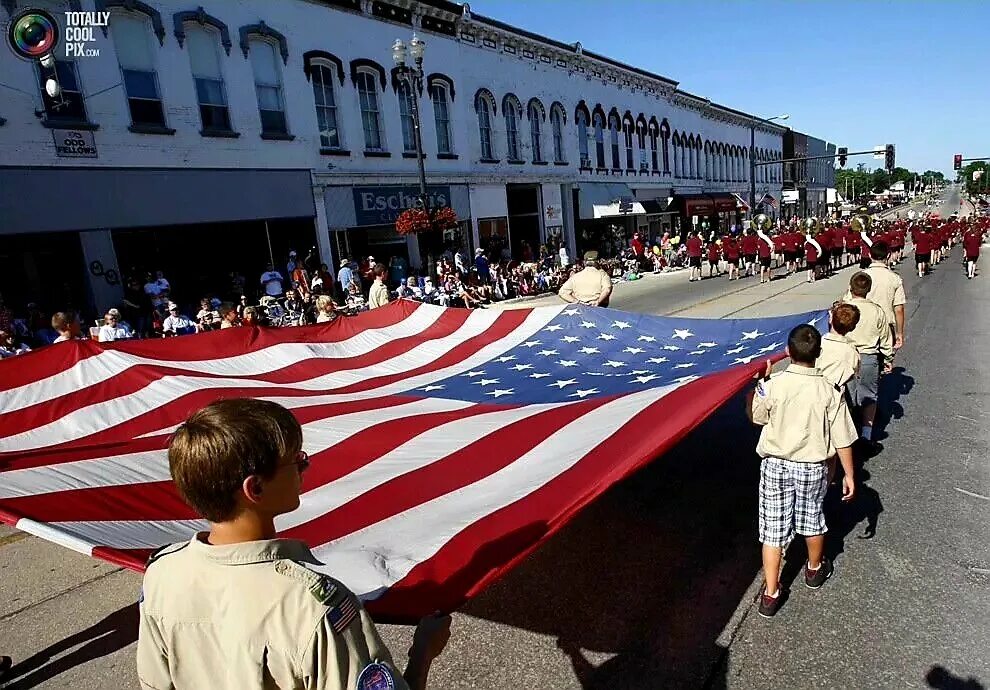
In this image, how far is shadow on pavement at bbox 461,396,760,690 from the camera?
3.31m

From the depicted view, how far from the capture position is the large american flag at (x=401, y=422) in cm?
276

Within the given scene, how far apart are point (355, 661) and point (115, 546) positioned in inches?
70.7

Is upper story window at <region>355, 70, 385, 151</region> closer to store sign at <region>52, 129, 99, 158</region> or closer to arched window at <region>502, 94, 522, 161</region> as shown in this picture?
arched window at <region>502, 94, 522, 161</region>

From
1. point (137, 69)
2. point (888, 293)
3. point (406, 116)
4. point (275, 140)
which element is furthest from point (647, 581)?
point (406, 116)

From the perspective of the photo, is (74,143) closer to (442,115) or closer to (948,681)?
(442,115)

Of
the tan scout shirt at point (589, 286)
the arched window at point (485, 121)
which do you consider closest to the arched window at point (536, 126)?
the arched window at point (485, 121)

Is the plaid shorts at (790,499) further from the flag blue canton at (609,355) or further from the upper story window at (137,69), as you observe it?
the upper story window at (137,69)

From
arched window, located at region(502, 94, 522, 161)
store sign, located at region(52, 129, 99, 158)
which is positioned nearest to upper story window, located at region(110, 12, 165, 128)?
store sign, located at region(52, 129, 99, 158)

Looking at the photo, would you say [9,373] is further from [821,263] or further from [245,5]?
[821,263]

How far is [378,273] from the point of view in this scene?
12.5 m

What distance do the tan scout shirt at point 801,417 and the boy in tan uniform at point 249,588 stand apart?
2835 millimetres

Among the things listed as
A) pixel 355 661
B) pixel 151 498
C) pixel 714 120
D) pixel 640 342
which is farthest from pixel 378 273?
pixel 714 120

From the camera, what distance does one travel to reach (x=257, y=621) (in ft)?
4.54

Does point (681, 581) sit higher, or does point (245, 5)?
point (245, 5)
